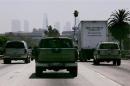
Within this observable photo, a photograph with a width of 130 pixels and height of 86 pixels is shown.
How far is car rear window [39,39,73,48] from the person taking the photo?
27413 mm

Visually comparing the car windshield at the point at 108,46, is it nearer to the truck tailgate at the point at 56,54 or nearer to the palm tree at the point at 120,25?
the truck tailgate at the point at 56,54

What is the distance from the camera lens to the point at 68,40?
2756cm

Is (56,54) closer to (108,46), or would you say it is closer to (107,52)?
(107,52)

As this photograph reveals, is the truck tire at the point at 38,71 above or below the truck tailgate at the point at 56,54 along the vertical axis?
below

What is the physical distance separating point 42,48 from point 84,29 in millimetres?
27666

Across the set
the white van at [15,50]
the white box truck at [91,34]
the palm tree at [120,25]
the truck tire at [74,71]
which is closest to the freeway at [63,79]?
the truck tire at [74,71]

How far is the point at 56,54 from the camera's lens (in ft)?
86.3

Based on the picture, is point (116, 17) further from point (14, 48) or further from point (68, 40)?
point (68, 40)

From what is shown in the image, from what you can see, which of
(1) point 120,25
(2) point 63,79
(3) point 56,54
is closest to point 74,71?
(3) point 56,54

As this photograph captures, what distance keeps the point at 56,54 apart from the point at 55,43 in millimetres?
1418

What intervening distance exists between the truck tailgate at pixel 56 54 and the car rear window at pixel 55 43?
1.05 meters

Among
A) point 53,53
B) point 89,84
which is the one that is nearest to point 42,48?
point 53,53

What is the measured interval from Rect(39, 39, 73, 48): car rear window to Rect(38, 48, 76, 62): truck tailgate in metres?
1.05

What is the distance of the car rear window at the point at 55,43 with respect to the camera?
27.4 meters
